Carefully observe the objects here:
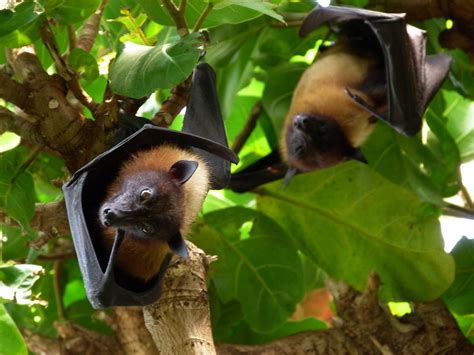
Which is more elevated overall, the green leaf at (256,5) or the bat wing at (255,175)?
the green leaf at (256,5)

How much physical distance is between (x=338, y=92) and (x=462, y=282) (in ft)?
3.33

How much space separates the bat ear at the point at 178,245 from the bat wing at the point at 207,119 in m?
0.37

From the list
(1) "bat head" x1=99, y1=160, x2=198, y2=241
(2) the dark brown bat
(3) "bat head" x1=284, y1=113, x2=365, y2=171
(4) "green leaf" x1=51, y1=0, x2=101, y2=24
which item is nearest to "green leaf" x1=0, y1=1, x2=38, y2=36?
(4) "green leaf" x1=51, y1=0, x2=101, y2=24

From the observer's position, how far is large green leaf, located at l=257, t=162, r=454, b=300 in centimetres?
310

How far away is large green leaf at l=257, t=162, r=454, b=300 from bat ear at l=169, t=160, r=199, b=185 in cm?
122

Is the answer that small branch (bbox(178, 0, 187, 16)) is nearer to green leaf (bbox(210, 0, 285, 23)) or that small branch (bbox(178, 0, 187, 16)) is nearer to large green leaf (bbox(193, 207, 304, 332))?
green leaf (bbox(210, 0, 285, 23))

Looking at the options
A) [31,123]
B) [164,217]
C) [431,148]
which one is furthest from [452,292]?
[31,123]

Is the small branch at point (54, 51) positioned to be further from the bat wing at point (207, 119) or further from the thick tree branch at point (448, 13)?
the thick tree branch at point (448, 13)

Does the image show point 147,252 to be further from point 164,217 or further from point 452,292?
point 452,292

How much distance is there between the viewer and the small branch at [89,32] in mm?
2590

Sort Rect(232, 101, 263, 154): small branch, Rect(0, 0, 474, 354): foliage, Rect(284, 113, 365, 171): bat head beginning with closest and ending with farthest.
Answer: Rect(0, 0, 474, 354): foliage < Rect(284, 113, 365, 171): bat head < Rect(232, 101, 263, 154): small branch

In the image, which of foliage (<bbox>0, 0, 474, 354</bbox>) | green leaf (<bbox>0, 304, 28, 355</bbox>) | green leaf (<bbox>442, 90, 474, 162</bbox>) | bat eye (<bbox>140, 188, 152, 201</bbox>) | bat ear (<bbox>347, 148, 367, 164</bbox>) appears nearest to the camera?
bat eye (<bbox>140, 188, 152, 201</bbox>)

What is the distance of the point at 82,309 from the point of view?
3191mm

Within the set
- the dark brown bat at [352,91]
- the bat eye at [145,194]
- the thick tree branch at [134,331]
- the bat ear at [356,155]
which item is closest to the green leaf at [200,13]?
the bat eye at [145,194]
